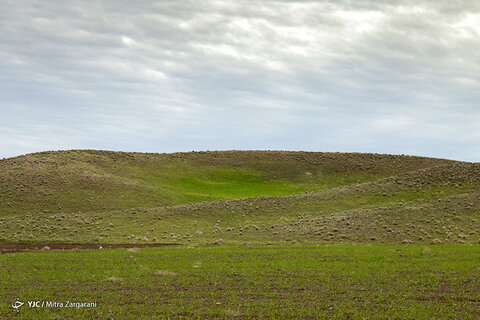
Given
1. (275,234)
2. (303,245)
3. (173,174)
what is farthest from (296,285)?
(173,174)

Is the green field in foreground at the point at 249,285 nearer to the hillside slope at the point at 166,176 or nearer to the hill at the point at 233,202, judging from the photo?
the hill at the point at 233,202

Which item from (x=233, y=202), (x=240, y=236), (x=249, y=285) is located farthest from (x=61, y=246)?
(x=233, y=202)

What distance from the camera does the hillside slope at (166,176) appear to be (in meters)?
69.8

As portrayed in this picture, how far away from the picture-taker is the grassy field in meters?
19.6

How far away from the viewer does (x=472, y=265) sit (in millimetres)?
28172

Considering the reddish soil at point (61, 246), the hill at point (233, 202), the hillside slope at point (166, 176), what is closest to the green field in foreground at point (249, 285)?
the reddish soil at point (61, 246)

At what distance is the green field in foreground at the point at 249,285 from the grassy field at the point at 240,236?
0.09 metres

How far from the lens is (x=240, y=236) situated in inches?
1984

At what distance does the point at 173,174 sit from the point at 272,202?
3565 cm

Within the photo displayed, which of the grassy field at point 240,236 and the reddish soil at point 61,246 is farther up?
the grassy field at point 240,236

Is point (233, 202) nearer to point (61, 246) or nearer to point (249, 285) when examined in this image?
point (61, 246)

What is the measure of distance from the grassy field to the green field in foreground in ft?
0.30

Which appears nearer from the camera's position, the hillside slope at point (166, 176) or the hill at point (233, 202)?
the hill at point (233, 202)

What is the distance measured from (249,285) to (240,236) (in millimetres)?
27444
